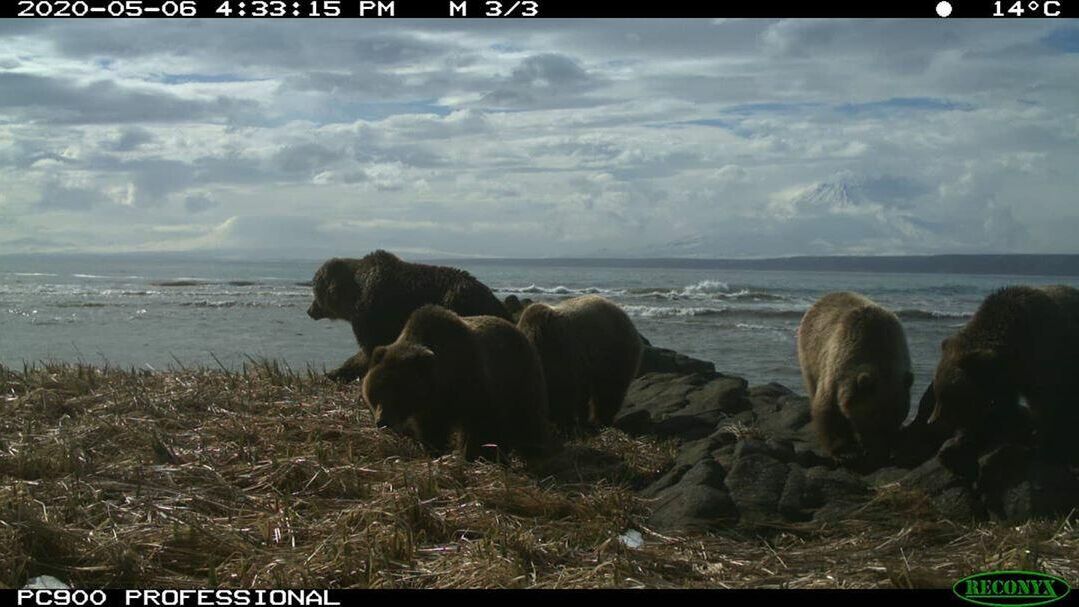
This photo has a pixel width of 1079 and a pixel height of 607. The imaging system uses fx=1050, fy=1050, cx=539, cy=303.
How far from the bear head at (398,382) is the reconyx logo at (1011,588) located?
409 centimetres

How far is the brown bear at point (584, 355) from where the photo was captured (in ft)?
32.6

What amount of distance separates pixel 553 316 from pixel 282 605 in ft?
18.1

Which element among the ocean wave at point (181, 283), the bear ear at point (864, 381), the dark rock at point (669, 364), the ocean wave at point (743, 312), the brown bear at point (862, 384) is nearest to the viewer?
the bear ear at point (864, 381)

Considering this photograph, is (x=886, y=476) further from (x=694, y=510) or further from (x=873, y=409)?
(x=694, y=510)

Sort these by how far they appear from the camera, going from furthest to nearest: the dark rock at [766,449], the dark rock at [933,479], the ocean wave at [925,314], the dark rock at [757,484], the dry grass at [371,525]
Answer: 1. the ocean wave at [925,314]
2. the dark rock at [766,449]
3. the dark rock at [933,479]
4. the dark rock at [757,484]
5. the dry grass at [371,525]

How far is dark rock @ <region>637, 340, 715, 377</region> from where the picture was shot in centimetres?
1349

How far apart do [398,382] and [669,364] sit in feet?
21.3

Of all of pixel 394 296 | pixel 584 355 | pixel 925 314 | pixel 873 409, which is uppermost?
pixel 394 296

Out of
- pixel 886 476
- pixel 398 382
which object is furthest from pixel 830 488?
pixel 398 382

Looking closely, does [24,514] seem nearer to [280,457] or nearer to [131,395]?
[280,457]

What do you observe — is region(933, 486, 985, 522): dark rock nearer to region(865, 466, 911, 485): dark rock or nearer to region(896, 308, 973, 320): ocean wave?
region(865, 466, 911, 485): dark rock

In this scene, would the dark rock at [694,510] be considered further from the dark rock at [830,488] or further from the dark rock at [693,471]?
the dark rock at [830,488]

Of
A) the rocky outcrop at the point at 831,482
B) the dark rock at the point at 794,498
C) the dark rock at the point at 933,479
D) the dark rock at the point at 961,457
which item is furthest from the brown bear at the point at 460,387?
the dark rock at the point at 961,457

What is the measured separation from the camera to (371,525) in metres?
5.97
